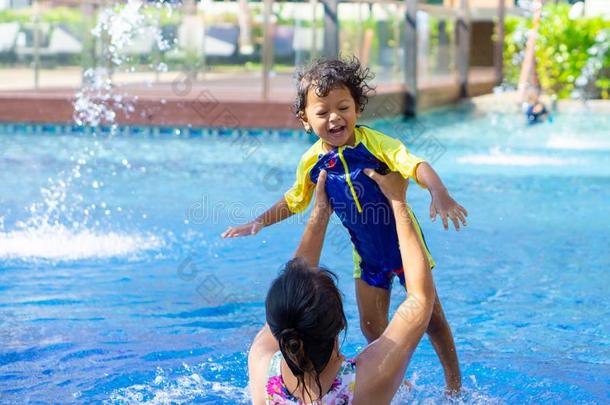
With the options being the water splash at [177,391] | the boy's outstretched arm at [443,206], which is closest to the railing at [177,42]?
the water splash at [177,391]

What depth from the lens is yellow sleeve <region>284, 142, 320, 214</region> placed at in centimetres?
353

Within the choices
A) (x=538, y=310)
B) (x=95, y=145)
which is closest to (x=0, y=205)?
(x=95, y=145)

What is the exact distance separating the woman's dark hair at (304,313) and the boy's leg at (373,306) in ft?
4.02

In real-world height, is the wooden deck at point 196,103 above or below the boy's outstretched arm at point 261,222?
below

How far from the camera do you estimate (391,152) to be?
11.1 ft

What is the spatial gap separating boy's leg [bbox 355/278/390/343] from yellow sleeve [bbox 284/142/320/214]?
0.35 meters

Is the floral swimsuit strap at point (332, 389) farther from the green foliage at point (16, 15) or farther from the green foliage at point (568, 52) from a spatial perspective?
the green foliage at point (568, 52)

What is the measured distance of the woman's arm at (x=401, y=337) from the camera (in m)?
2.51

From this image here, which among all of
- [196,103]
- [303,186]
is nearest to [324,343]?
[303,186]

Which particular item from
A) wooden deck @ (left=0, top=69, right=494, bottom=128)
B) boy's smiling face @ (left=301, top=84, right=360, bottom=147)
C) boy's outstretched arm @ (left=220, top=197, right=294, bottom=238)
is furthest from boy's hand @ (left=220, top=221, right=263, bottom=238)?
wooden deck @ (left=0, top=69, right=494, bottom=128)

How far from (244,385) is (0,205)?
13.3 feet

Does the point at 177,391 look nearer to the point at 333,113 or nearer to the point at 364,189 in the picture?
the point at 364,189

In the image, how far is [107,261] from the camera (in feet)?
18.7

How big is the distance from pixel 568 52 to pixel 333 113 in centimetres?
1233
